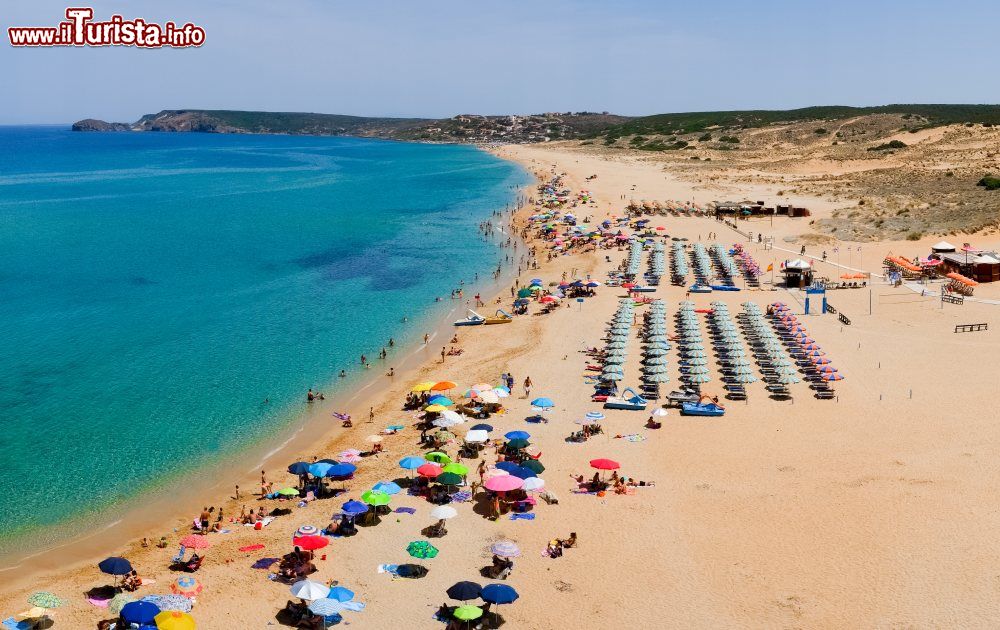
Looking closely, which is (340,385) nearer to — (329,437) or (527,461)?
(329,437)

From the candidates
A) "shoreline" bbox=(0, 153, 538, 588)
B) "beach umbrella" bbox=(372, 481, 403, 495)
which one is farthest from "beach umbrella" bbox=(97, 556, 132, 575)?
"beach umbrella" bbox=(372, 481, 403, 495)

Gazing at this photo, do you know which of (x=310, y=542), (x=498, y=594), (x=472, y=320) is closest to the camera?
(x=498, y=594)

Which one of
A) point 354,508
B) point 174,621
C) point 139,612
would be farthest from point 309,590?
point 354,508

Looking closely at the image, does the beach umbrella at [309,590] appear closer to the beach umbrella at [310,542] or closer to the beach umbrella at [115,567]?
the beach umbrella at [310,542]

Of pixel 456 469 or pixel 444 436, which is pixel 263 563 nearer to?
pixel 456 469

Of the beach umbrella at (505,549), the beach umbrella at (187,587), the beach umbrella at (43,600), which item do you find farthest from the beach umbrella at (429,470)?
the beach umbrella at (43,600)

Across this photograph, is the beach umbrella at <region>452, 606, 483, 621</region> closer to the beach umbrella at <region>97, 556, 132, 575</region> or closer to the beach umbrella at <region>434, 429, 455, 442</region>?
the beach umbrella at <region>97, 556, 132, 575</region>
